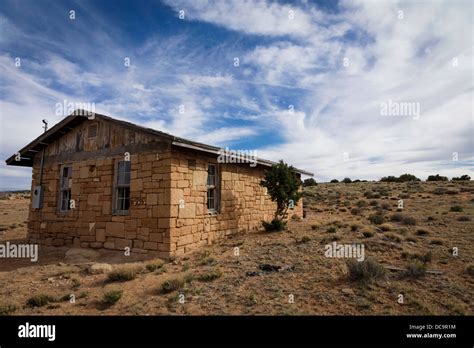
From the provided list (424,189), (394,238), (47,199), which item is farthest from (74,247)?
(424,189)

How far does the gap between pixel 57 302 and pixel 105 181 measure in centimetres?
471

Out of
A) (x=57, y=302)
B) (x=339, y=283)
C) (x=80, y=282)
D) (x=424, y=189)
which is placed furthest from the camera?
(x=424, y=189)

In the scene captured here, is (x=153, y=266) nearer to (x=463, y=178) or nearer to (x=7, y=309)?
(x=7, y=309)

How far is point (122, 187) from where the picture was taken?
9.28 metres

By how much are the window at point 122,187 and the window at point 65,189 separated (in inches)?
103

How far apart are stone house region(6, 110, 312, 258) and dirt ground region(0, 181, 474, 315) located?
68 cm

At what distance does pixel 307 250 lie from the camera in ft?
26.8

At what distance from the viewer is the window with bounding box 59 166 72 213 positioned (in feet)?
34.7

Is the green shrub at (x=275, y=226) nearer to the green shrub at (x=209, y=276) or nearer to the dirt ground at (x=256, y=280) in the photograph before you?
the dirt ground at (x=256, y=280)

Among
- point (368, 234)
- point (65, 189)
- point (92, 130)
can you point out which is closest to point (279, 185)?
point (368, 234)

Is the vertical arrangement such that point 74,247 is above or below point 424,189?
below

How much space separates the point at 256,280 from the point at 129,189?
17.5 feet

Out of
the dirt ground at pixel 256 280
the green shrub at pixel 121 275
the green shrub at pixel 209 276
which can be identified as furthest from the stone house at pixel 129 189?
the green shrub at pixel 209 276
